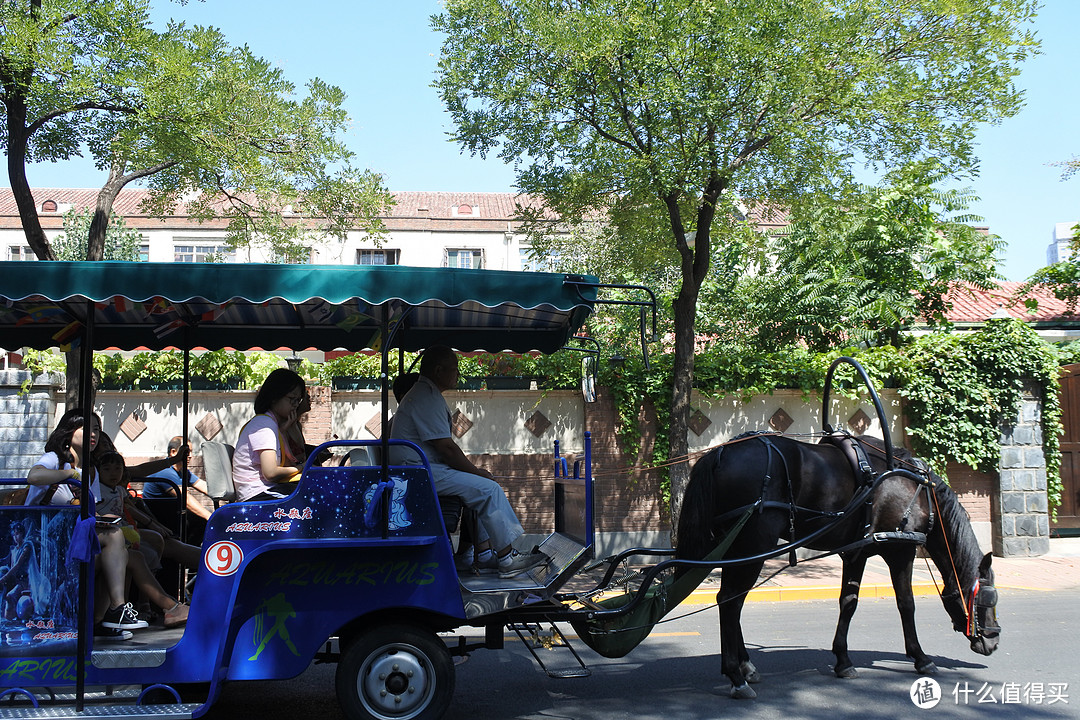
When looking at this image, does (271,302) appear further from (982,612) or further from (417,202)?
(417,202)

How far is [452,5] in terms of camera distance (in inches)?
411

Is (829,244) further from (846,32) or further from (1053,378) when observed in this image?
(846,32)

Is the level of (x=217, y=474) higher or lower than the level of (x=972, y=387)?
lower

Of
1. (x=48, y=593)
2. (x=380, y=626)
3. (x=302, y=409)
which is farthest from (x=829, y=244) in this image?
(x=48, y=593)

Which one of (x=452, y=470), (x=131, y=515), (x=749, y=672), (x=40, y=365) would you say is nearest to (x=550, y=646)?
(x=452, y=470)

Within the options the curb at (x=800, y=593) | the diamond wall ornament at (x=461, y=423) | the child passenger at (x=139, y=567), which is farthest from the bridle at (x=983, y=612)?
the diamond wall ornament at (x=461, y=423)

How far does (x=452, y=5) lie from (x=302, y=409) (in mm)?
6371

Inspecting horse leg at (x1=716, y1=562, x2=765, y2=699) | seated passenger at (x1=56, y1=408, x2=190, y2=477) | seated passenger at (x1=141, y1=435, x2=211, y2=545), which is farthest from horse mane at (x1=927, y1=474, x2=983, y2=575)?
seated passenger at (x1=56, y1=408, x2=190, y2=477)

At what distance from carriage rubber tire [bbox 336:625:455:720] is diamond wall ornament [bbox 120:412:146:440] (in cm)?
770

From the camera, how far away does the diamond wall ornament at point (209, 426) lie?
11141 millimetres

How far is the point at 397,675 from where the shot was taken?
470 cm

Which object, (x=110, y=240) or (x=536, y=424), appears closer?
(x=536, y=424)

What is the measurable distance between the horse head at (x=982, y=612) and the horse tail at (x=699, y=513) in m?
1.86

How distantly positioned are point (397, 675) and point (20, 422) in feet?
28.1
